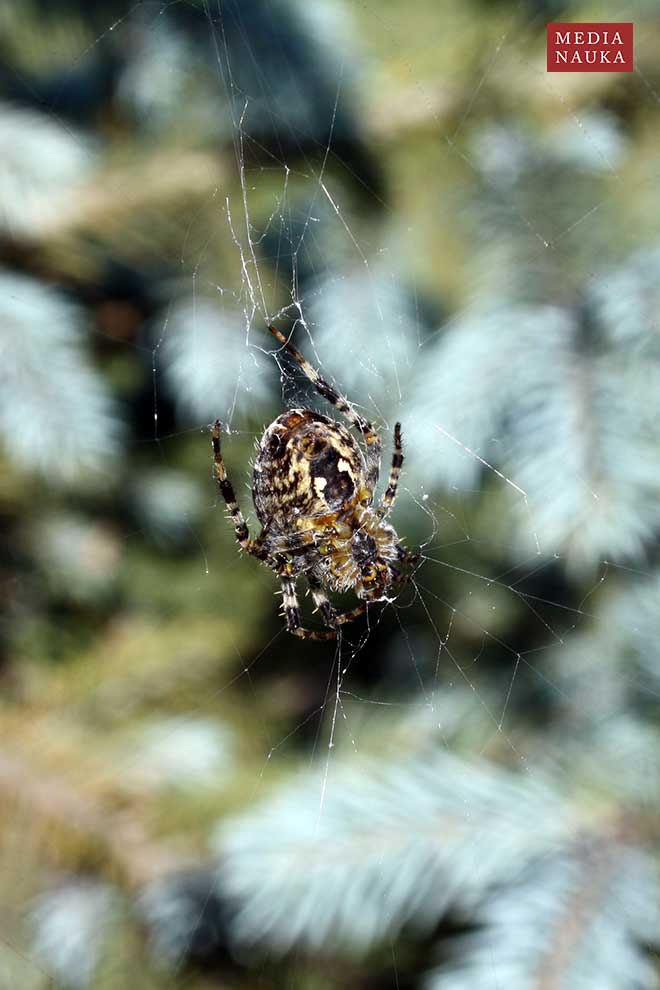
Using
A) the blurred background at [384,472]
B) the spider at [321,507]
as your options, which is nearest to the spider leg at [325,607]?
the spider at [321,507]

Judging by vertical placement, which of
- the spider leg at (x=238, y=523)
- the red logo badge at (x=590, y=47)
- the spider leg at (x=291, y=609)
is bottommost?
the spider leg at (x=291, y=609)

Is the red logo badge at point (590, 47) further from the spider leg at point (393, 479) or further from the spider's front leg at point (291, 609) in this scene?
the spider's front leg at point (291, 609)

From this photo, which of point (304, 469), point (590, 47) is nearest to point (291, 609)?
point (304, 469)

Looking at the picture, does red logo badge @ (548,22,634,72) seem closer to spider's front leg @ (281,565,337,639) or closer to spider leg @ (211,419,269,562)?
spider leg @ (211,419,269,562)

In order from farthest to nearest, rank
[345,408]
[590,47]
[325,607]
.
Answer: [325,607] → [345,408] → [590,47]

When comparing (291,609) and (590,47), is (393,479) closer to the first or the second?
→ (291,609)

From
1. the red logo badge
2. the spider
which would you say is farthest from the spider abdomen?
the red logo badge

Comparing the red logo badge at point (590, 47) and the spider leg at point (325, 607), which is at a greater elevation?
the red logo badge at point (590, 47)
